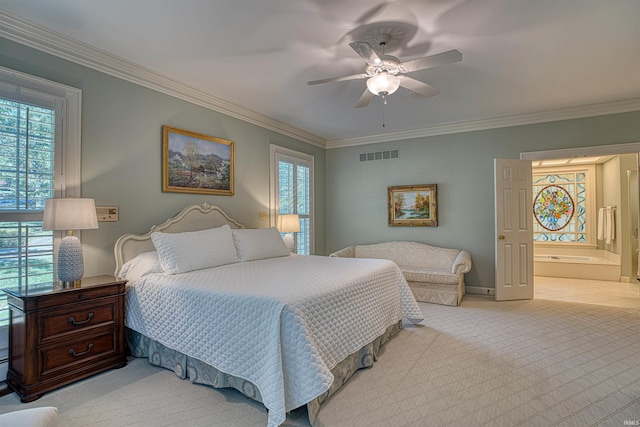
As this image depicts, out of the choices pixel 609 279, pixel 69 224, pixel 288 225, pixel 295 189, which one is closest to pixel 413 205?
pixel 295 189

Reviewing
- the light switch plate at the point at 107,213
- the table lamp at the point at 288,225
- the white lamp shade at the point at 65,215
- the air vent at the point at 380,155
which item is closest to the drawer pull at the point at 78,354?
the white lamp shade at the point at 65,215

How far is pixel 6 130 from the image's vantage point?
2.40 meters

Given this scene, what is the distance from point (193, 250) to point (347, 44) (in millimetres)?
2233

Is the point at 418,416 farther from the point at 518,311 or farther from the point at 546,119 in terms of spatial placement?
the point at 546,119

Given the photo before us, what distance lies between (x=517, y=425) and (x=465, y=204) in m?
3.75

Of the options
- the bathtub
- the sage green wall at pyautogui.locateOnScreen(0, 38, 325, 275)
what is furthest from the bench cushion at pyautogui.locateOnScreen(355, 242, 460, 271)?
the bathtub

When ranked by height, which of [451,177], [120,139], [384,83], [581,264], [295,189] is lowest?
[581,264]

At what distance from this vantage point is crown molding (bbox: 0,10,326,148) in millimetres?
2412

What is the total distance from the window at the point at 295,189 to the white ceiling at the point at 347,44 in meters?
1.03

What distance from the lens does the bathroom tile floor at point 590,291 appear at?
14.9 feet

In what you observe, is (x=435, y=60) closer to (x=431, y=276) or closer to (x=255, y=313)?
(x=255, y=313)

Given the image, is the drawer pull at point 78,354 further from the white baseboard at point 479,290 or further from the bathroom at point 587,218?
the bathroom at point 587,218

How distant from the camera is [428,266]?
5137 millimetres

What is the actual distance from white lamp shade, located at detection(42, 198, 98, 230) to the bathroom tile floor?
5.62m
